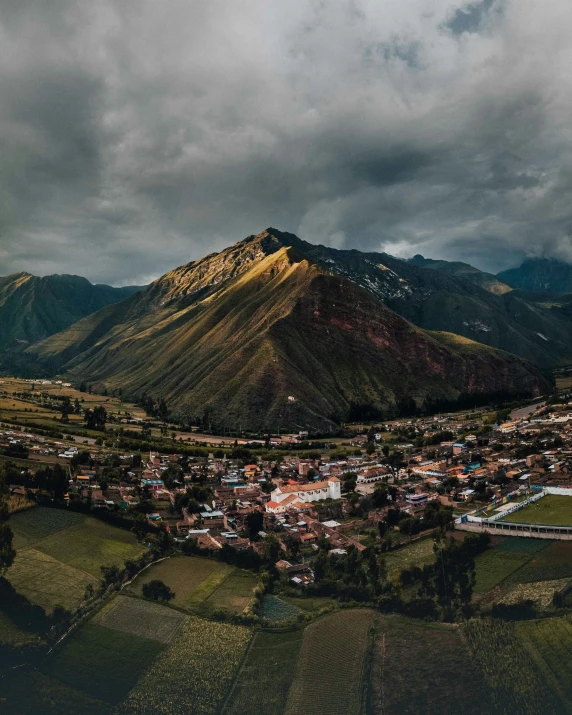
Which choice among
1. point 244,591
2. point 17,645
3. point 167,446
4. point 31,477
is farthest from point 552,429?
point 17,645

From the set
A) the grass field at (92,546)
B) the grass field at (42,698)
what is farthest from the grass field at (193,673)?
the grass field at (92,546)

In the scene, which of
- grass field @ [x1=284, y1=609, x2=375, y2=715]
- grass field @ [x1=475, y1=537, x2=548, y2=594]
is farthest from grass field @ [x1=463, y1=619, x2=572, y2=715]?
grass field @ [x1=284, y1=609, x2=375, y2=715]

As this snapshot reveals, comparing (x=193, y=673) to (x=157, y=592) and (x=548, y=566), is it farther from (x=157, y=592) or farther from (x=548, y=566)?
(x=548, y=566)

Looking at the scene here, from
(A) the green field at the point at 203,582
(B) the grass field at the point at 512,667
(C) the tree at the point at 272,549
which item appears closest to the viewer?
(B) the grass field at the point at 512,667

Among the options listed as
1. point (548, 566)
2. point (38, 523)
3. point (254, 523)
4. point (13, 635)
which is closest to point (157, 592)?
point (13, 635)

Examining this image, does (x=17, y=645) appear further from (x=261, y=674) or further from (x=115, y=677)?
(x=261, y=674)

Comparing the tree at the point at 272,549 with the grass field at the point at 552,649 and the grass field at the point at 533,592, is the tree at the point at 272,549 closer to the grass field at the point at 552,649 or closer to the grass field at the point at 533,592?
the grass field at the point at 533,592

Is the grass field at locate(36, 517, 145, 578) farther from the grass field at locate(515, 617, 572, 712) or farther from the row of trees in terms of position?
the grass field at locate(515, 617, 572, 712)
